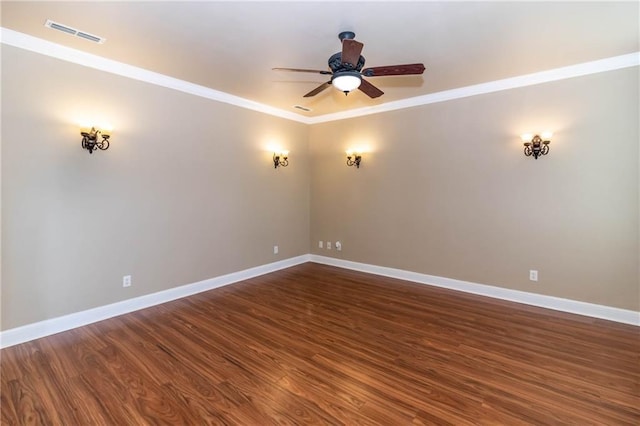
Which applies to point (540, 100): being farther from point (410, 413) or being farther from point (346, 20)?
point (410, 413)

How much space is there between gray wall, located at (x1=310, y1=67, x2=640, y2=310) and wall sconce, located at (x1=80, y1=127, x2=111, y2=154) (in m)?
3.65

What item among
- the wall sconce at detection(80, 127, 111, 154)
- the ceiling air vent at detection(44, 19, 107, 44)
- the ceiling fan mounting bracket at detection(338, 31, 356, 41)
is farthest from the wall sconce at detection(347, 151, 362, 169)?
the ceiling air vent at detection(44, 19, 107, 44)

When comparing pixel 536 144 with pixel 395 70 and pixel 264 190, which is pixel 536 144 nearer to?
pixel 395 70

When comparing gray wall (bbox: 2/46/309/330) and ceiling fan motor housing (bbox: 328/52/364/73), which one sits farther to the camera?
gray wall (bbox: 2/46/309/330)

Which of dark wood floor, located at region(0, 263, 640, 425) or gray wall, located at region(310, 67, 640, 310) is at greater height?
gray wall, located at region(310, 67, 640, 310)

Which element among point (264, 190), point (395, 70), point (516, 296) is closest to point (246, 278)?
point (264, 190)

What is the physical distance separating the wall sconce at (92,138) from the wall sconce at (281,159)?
2.58 metres

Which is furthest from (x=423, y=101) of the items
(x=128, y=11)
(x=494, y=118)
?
(x=128, y=11)

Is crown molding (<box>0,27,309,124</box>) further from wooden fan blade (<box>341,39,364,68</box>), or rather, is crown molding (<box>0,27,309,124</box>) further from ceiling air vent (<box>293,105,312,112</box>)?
wooden fan blade (<box>341,39,364,68</box>)

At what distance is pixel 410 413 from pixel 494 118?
12.4 feet

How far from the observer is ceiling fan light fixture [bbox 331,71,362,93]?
2650 mm

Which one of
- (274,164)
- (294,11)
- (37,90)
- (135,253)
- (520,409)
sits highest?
(294,11)

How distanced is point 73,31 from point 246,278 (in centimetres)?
368

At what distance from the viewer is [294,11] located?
2426mm
